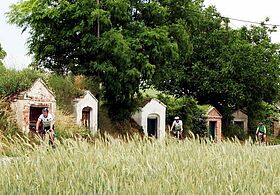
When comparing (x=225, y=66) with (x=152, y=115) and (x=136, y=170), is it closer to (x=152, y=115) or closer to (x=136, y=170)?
(x=152, y=115)

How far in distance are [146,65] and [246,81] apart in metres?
12.2

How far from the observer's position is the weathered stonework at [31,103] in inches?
891

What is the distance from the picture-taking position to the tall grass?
253 inches

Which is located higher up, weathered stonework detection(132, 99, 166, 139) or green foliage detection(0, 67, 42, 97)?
green foliage detection(0, 67, 42, 97)

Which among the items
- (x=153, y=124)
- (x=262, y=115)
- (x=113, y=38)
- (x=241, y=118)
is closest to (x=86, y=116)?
(x=113, y=38)

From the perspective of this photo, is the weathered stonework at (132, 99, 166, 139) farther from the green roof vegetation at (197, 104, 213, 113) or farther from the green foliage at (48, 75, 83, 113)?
the green foliage at (48, 75, 83, 113)

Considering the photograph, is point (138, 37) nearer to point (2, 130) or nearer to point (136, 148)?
point (2, 130)

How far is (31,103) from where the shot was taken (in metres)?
23.1

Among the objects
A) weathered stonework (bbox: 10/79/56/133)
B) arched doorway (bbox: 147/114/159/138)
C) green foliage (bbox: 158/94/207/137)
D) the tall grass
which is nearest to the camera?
the tall grass

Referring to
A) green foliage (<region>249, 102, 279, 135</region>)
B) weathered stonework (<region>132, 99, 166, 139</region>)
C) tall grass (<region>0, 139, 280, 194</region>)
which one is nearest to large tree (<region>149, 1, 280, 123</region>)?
green foliage (<region>249, 102, 279, 135</region>)

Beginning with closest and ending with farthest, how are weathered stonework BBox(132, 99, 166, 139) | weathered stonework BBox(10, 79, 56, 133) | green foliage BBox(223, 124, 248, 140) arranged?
weathered stonework BBox(10, 79, 56, 133), weathered stonework BBox(132, 99, 166, 139), green foliage BBox(223, 124, 248, 140)

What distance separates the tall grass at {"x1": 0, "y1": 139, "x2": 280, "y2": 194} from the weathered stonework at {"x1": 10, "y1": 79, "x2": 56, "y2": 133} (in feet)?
45.4

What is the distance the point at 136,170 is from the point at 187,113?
25.6m

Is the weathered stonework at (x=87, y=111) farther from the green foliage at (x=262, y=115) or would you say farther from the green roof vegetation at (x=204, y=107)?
the green foliage at (x=262, y=115)
